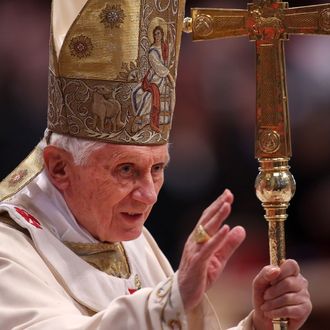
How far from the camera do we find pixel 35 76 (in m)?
6.02

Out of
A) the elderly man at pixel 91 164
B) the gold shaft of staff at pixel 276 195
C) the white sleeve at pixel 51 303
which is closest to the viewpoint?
the white sleeve at pixel 51 303

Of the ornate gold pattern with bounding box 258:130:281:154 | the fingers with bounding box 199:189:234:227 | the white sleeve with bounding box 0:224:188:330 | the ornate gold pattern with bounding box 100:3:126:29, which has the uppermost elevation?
the ornate gold pattern with bounding box 100:3:126:29

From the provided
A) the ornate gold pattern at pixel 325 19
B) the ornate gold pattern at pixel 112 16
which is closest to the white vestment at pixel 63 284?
the ornate gold pattern at pixel 112 16

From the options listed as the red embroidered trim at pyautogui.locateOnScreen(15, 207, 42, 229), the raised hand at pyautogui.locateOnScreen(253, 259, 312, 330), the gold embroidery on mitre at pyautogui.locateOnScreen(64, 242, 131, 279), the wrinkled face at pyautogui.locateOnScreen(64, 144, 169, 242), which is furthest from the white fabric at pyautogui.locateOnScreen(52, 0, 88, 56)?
the raised hand at pyautogui.locateOnScreen(253, 259, 312, 330)

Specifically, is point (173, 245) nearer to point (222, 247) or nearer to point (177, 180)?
point (177, 180)

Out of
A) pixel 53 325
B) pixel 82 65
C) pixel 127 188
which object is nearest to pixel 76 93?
pixel 82 65

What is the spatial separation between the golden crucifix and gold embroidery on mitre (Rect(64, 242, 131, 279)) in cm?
63

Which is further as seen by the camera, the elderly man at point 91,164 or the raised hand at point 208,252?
the elderly man at point 91,164

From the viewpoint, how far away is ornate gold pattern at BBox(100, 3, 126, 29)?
3914mm

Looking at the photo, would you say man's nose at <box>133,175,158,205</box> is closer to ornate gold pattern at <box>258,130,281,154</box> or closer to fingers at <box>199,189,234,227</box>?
ornate gold pattern at <box>258,130,281,154</box>

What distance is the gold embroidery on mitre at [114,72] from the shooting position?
12.8ft

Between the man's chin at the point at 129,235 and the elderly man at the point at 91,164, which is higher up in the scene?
the elderly man at the point at 91,164

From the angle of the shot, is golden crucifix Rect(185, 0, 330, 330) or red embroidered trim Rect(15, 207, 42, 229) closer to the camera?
golden crucifix Rect(185, 0, 330, 330)

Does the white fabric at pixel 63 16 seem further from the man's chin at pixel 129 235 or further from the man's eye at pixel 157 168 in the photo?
the man's chin at pixel 129 235
